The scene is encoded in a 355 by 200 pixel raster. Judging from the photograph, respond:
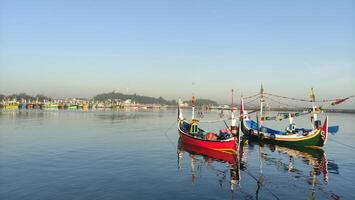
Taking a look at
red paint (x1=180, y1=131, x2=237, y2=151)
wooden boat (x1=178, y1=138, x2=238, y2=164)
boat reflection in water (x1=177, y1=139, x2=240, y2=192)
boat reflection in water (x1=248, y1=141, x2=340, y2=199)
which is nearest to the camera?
boat reflection in water (x1=248, y1=141, x2=340, y2=199)

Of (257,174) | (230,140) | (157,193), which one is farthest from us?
(230,140)

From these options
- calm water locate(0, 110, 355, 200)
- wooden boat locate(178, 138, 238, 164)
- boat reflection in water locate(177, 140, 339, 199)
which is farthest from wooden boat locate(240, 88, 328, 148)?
wooden boat locate(178, 138, 238, 164)

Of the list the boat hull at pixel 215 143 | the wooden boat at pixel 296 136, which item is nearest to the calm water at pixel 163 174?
the boat hull at pixel 215 143

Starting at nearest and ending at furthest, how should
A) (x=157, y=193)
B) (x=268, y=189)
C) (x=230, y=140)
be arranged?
(x=157, y=193), (x=268, y=189), (x=230, y=140)

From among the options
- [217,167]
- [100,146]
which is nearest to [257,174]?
[217,167]

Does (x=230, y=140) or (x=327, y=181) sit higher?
(x=230, y=140)

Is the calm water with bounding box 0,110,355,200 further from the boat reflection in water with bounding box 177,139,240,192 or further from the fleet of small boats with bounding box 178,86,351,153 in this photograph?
the fleet of small boats with bounding box 178,86,351,153

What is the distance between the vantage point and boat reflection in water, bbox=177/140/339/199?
23.2m

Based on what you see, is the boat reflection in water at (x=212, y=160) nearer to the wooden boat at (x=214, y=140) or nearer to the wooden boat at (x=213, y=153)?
the wooden boat at (x=213, y=153)

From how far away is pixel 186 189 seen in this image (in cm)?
2277

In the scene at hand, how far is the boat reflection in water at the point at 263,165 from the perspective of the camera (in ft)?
76.2

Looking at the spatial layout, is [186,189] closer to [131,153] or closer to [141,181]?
[141,181]

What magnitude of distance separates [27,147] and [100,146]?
9.48 meters

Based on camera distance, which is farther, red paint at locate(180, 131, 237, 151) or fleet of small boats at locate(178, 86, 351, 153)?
fleet of small boats at locate(178, 86, 351, 153)
